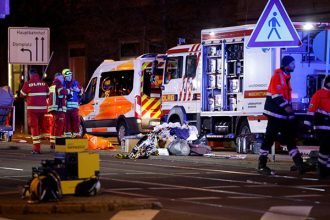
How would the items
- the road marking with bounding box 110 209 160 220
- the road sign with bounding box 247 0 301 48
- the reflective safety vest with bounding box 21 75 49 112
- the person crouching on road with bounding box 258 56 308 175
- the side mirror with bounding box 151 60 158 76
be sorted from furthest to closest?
1. the side mirror with bounding box 151 60 158 76
2. the reflective safety vest with bounding box 21 75 49 112
3. the road sign with bounding box 247 0 301 48
4. the person crouching on road with bounding box 258 56 308 175
5. the road marking with bounding box 110 209 160 220

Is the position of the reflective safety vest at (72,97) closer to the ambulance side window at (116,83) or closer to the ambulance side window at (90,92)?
the ambulance side window at (116,83)

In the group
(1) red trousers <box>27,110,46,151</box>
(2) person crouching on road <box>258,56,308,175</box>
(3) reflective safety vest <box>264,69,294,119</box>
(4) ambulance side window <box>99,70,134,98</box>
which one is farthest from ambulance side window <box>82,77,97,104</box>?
(3) reflective safety vest <box>264,69,294,119</box>

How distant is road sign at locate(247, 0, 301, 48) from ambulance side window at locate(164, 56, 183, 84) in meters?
8.69

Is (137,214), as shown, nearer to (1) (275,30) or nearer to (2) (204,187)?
(2) (204,187)

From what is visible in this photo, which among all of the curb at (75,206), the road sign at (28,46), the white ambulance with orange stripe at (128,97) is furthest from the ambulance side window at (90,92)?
the curb at (75,206)

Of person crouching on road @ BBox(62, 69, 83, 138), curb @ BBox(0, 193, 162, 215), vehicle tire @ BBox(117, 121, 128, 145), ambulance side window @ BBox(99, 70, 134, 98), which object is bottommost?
curb @ BBox(0, 193, 162, 215)

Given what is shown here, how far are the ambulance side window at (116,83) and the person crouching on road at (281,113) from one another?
11.4 metres

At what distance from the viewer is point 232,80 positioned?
23375 millimetres

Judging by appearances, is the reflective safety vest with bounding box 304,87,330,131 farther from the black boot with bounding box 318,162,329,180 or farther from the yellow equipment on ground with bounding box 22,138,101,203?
the yellow equipment on ground with bounding box 22,138,101,203

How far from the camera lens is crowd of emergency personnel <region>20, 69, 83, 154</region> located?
67.7 feet

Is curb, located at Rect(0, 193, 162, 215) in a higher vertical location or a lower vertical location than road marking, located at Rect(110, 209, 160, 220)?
higher

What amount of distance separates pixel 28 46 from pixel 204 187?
469 inches

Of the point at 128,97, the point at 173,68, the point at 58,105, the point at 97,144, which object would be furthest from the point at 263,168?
the point at 128,97

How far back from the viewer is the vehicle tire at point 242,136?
2172 centimetres
